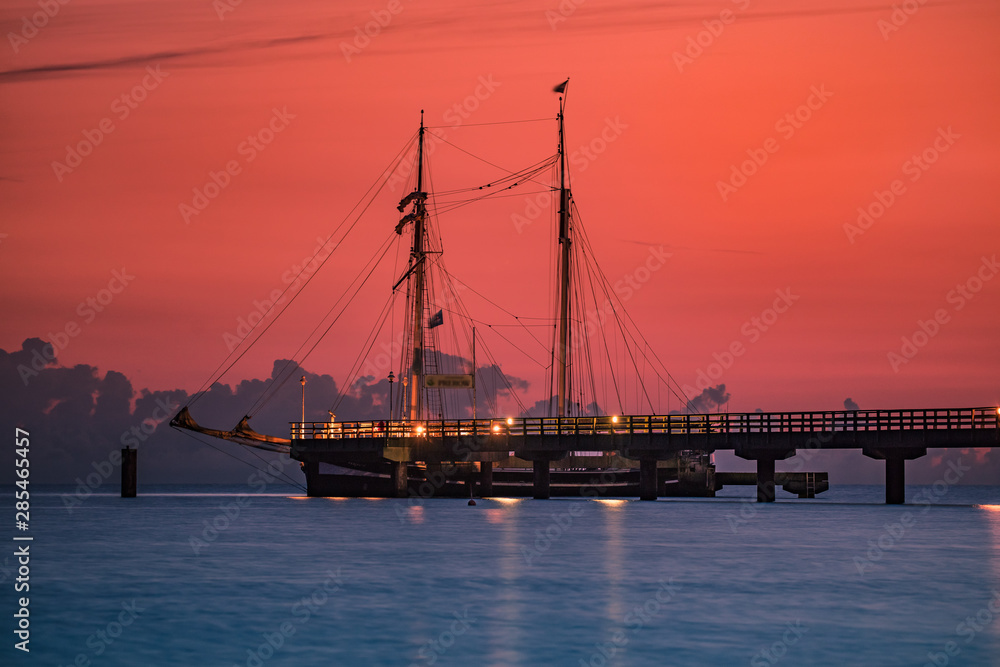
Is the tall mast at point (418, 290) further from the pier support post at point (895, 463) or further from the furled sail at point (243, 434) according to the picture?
the pier support post at point (895, 463)

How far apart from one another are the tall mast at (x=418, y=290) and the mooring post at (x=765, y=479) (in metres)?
23.1

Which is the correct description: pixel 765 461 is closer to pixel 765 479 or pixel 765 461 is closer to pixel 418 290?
pixel 765 479

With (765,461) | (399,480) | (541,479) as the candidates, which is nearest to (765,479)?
(765,461)

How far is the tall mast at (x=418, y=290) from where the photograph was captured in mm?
80062

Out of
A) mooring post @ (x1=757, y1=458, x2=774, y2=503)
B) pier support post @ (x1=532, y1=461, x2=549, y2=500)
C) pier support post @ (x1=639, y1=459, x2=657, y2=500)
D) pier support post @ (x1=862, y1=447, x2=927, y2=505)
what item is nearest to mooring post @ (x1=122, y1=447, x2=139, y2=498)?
pier support post @ (x1=532, y1=461, x2=549, y2=500)

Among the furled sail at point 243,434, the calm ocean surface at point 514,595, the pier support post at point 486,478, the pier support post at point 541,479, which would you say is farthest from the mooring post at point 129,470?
the calm ocean surface at point 514,595

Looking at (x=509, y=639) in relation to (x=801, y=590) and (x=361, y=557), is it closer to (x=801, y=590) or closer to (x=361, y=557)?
(x=801, y=590)

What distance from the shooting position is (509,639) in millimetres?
21312

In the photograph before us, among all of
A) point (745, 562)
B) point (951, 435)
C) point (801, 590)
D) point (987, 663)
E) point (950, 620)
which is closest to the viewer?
point (987, 663)

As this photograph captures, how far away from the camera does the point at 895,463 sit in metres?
65.1

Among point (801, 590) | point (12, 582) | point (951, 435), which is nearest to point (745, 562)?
point (801, 590)

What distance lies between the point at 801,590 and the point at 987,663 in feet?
31.1

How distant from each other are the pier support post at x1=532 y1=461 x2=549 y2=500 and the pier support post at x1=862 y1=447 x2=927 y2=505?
20403 millimetres

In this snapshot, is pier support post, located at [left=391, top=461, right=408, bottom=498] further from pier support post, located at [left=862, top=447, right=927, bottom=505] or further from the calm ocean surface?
pier support post, located at [left=862, top=447, right=927, bottom=505]
